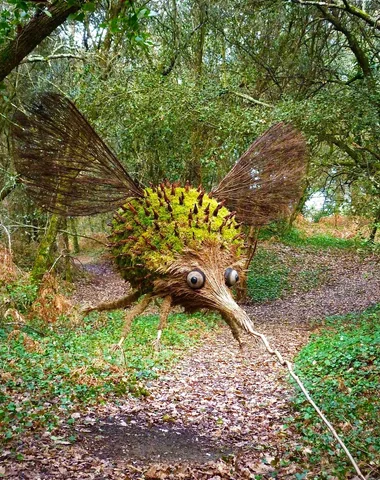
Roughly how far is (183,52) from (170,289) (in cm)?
1261

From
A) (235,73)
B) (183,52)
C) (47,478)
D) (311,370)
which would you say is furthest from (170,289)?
(183,52)

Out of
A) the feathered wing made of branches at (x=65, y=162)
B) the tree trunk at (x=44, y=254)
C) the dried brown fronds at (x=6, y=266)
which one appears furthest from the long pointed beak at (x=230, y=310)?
the tree trunk at (x=44, y=254)

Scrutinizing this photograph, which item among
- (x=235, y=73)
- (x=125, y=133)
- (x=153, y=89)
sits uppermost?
(x=235, y=73)

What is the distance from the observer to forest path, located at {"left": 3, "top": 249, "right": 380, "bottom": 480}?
565 cm

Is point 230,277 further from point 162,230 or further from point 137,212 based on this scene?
point 137,212

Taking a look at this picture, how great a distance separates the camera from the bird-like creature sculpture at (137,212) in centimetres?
280

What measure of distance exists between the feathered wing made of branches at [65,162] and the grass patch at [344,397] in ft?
9.56

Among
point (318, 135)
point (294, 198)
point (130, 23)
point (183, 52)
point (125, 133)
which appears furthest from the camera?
point (183, 52)

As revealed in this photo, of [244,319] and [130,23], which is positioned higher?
[130,23]

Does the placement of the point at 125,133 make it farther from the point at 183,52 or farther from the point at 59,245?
the point at 59,245

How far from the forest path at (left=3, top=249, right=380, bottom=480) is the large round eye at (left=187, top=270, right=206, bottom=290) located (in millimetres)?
936

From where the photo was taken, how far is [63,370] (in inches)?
320

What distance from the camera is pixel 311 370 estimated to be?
918 centimetres

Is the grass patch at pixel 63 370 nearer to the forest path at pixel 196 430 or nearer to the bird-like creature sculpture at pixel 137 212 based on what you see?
the forest path at pixel 196 430
